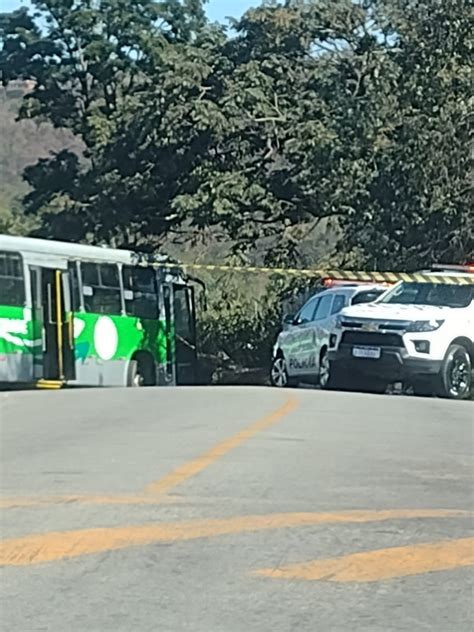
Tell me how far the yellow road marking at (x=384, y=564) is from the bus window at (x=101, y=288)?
60.9ft

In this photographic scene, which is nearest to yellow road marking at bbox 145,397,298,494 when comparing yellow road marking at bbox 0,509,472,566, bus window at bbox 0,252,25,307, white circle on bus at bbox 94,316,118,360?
yellow road marking at bbox 0,509,472,566

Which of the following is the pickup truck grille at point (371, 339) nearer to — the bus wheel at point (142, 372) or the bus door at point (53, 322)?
the bus door at point (53, 322)

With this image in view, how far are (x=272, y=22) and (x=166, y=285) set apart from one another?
15.8 meters

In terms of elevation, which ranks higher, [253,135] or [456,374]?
[253,135]

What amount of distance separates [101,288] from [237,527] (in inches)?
722

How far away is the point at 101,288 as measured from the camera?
26.4m

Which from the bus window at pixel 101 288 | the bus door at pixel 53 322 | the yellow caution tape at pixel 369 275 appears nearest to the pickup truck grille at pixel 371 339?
the yellow caution tape at pixel 369 275

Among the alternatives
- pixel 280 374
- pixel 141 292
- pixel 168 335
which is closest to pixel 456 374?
pixel 280 374

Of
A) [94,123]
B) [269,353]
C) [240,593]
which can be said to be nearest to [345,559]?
[240,593]

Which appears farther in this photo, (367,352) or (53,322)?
(53,322)

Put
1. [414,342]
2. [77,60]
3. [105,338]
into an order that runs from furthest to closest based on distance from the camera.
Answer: [77,60]
[105,338]
[414,342]

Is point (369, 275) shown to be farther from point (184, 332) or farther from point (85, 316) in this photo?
point (85, 316)

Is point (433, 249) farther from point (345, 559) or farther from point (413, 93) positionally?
point (345, 559)

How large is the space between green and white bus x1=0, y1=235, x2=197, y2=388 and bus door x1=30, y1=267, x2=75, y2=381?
19mm
